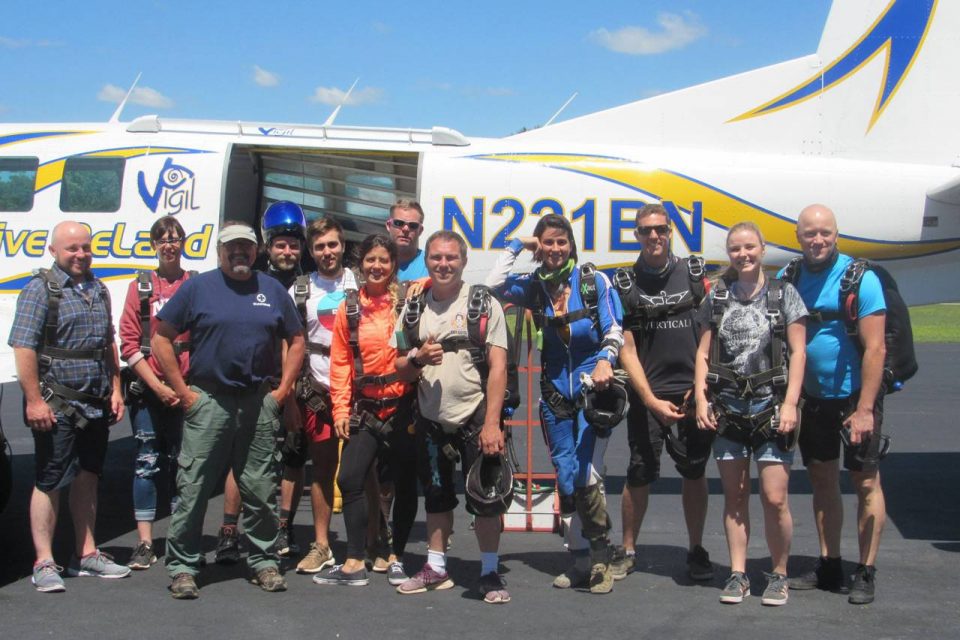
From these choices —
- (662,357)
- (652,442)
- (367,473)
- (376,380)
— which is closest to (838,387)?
(662,357)

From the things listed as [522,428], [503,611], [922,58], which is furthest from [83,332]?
[922,58]

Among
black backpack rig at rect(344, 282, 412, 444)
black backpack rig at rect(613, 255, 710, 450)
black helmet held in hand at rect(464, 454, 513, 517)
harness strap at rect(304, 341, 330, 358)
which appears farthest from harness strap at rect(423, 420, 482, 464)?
black backpack rig at rect(613, 255, 710, 450)

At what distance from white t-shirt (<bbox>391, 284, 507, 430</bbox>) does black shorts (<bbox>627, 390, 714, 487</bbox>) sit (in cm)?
95

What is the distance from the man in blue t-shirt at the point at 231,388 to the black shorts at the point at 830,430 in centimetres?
286

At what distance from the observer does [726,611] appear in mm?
4848

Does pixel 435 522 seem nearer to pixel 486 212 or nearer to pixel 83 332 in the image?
pixel 83 332

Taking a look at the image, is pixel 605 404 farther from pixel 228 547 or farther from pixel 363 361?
pixel 228 547

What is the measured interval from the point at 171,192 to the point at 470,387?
15.0 ft

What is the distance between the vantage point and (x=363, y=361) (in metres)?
5.15

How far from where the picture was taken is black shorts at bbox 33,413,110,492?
5090 mm

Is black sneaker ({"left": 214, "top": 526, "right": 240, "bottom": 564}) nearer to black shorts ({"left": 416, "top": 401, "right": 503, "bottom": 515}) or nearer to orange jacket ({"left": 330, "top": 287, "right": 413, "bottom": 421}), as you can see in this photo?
orange jacket ({"left": 330, "top": 287, "right": 413, "bottom": 421})

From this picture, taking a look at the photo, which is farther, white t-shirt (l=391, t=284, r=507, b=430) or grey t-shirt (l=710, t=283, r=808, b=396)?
white t-shirt (l=391, t=284, r=507, b=430)

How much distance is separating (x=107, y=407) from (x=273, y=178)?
4146 millimetres

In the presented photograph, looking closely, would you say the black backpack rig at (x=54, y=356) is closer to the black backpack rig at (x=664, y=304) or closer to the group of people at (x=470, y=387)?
the group of people at (x=470, y=387)
